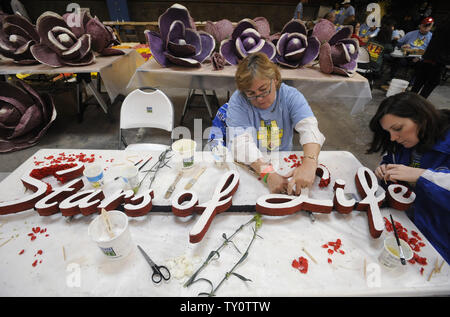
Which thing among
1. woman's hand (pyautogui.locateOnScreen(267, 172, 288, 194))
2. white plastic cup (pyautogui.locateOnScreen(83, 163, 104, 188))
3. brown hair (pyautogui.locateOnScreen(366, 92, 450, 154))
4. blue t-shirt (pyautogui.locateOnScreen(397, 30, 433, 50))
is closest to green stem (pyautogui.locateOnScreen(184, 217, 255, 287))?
woman's hand (pyautogui.locateOnScreen(267, 172, 288, 194))

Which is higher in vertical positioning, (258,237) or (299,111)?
(299,111)

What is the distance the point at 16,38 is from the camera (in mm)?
2854

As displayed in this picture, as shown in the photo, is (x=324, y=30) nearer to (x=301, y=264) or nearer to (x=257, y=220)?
(x=257, y=220)

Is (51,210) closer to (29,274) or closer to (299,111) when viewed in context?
(29,274)

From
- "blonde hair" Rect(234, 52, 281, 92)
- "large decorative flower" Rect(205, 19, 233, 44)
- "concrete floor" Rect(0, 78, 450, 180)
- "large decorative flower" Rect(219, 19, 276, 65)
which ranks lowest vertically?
"concrete floor" Rect(0, 78, 450, 180)

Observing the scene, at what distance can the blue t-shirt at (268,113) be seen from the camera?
1.67 m

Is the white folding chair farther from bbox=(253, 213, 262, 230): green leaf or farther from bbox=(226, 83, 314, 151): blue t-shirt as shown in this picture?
bbox=(253, 213, 262, 230): green leaf

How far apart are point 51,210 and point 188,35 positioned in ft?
8.25

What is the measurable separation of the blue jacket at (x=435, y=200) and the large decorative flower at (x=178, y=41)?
2604 mm

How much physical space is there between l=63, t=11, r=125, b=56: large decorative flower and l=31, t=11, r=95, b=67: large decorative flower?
14cm

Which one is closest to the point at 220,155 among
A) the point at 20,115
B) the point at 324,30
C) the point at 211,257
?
the point at 211,257

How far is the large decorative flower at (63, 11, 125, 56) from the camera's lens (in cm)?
301

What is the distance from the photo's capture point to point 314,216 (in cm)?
121
